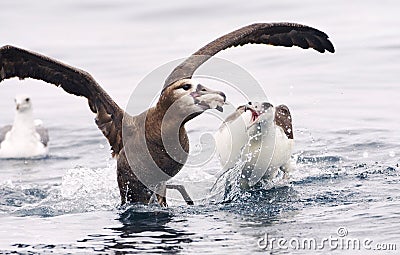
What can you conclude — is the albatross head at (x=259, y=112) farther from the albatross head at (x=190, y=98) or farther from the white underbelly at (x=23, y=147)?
the white underbelly at (x=23, y=147)

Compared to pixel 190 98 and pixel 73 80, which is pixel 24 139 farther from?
pixel 190 98

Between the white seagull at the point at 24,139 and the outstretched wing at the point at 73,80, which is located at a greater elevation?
the outstretched wing at the point at 73,80

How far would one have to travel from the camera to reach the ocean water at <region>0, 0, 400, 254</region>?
9.34m

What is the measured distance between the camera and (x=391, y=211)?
378 inches

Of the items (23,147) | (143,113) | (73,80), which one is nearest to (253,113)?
(143,113)

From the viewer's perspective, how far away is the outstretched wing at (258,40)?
35.3 ft

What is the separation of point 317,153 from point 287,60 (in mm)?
7151

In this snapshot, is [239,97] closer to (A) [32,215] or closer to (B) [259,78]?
(B) [259,78]

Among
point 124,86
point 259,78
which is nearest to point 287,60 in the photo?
point 259,78

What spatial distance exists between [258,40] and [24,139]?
15.7 feet

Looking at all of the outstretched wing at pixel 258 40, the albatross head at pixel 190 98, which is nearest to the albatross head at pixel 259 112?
the outstretched wing at pixel 258 40

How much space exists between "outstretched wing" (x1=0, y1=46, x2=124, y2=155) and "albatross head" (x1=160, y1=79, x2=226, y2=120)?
86 centimetres

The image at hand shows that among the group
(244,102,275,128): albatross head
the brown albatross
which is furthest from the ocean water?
(244,102,275,128): albatross head

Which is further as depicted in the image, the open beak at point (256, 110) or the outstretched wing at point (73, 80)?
the open beak at point (256, 110)
